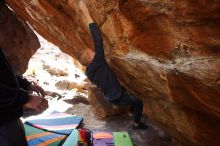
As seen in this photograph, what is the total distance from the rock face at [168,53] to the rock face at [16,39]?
3.11 m

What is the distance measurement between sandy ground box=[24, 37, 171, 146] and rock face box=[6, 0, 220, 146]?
17.6 inches

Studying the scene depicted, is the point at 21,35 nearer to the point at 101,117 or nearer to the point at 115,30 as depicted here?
the point at 101,117

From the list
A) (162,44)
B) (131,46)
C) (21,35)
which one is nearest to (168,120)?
(131,46)

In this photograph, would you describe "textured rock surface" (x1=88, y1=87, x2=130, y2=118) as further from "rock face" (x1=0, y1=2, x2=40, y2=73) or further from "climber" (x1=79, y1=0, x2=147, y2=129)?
"rock face" (x1=0, y1=2, x2=40, y2=73)

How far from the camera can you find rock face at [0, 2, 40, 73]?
952 centimetres

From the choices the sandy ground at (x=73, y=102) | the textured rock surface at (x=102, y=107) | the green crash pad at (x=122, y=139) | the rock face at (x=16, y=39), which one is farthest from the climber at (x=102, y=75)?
Result: the rock face at (x=16, y=39)

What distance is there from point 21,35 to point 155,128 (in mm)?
5855

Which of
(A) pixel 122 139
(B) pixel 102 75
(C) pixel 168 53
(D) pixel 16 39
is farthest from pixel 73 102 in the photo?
(C) pixel 168 53

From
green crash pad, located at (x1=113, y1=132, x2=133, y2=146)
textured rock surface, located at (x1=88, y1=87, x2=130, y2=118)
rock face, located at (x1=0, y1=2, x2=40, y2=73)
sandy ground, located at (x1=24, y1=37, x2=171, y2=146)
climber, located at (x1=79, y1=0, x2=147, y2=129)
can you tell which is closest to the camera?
climber, located at (x1=79, y1=0, x2=147, y2=129)

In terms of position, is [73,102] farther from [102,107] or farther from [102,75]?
[102,75]

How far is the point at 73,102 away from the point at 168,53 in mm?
6212

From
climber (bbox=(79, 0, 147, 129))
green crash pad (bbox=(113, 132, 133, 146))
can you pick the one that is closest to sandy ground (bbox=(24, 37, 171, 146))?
green crash pad (bbox=(113, 132, 133, 146))

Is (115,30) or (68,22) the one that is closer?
(115,30)

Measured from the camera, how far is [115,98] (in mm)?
6023
